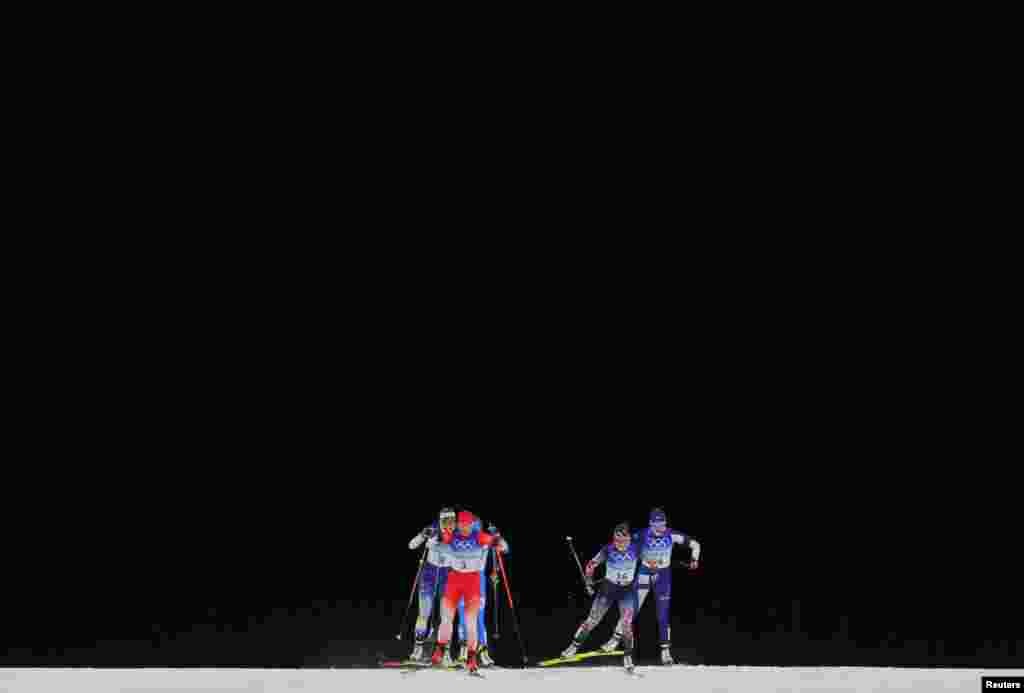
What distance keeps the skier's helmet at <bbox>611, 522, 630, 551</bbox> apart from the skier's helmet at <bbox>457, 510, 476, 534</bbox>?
84 cm

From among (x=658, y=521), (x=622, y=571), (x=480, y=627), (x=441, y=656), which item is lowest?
(x=441, y=656)

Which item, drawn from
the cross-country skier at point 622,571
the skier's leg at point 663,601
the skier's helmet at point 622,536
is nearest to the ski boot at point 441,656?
the cross-country skier at point 622,571

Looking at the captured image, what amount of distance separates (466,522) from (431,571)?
398 millimetres

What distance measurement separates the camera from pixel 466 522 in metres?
8.57

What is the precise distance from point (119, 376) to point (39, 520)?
3.20 ft

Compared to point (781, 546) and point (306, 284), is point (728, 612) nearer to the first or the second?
point (781, 546)

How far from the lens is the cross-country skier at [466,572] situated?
8.56m

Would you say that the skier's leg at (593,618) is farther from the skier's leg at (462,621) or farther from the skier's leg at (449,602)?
the skier's leg at (449,602)

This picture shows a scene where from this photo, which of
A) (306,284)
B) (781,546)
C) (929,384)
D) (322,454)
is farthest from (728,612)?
(306,284)

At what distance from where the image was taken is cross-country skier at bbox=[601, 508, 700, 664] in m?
8.81

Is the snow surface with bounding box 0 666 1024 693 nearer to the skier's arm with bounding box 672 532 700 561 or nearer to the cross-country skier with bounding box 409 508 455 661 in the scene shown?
the cross-country skier with bounding box 409 508 455 661

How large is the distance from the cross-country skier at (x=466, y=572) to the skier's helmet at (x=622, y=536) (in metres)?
0.65

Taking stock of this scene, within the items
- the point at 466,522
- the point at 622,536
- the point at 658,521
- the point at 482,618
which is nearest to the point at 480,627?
the point at 482,618

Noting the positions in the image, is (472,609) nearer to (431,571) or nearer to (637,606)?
(431,571)
